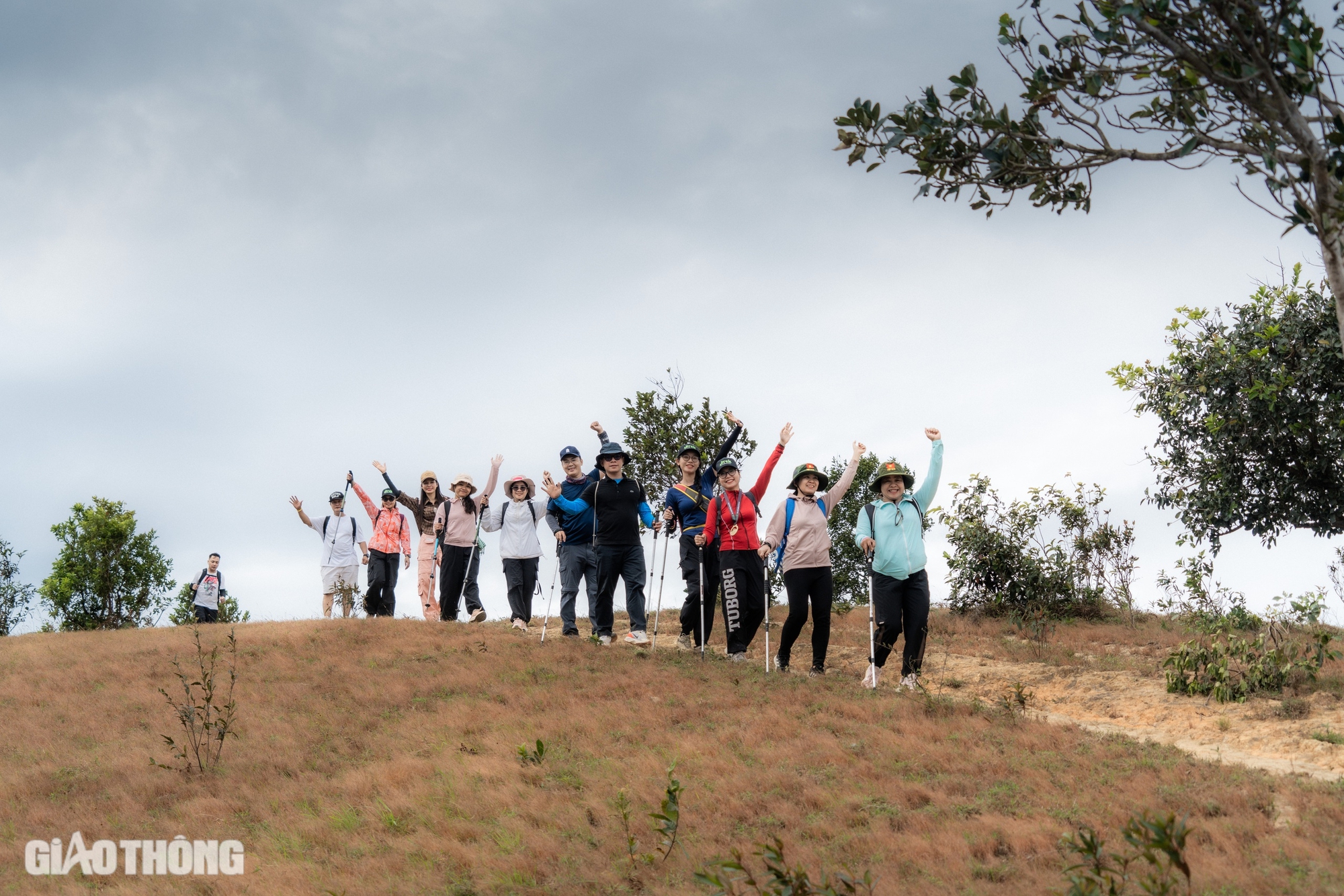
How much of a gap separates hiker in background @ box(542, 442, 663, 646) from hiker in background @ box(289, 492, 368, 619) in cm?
651

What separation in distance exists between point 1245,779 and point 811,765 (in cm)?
348

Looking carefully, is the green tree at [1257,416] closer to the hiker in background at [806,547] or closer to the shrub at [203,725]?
the hiker in background at [806,547]

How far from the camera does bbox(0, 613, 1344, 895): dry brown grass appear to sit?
7238mm

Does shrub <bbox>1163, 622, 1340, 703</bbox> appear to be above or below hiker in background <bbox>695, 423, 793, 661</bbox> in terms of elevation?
below

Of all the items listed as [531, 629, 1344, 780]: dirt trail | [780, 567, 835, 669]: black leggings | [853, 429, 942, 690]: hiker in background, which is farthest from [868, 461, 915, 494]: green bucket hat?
[531, 629, 1344, 780]: dirt trail

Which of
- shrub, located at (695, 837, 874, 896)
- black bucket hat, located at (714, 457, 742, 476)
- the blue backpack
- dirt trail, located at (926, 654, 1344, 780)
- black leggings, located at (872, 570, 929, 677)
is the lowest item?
shrub, located at (695, 837, 874, 896)

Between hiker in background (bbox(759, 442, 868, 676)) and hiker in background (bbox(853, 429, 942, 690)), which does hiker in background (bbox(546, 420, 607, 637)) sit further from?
hiker in background (bbox(853, 429, 942, 690))

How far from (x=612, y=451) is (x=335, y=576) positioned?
A: 312 inches

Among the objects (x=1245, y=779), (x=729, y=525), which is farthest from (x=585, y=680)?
(x=1245, y=779)

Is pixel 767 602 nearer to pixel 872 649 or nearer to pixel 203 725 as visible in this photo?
pixel 872 649

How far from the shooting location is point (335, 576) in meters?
19.5

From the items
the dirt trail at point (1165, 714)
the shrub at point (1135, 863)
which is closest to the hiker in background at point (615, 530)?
the dirt trail at point (1165, 714)

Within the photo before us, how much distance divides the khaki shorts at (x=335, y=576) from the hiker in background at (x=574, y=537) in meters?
6.34

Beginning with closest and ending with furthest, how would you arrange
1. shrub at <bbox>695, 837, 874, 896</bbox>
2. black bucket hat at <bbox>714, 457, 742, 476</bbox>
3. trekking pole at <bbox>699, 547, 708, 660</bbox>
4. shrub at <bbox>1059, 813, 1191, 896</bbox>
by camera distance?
shrub at <bbox>1059, 813, 1191, 896</bbox>, shrub at <bbox>695, 837, 874, 896</bbox>, black bucket hat at <bbox>714, 457, 742, 476</bbox>, trekking pole at <bbox>699, 547, 708, 660</bbox>
